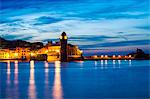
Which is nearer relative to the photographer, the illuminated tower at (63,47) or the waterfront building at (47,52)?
the illuminated tower at (63,47)

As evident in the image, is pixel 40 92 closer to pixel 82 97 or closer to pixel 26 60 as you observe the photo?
pixel 82 97

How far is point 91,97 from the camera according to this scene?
14.5m

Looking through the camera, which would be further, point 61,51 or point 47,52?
point 47,52

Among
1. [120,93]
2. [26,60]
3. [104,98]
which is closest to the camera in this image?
[104,98]

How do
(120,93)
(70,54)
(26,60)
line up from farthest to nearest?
(26,60), (70,54), (120,93)

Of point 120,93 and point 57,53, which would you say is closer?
point 120,93

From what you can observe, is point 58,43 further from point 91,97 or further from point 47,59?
point 91,97

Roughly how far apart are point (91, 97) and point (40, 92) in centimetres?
209

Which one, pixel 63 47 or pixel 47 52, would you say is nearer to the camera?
pixel 63 47

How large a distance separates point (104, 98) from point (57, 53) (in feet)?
279

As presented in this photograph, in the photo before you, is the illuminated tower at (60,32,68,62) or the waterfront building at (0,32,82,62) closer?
the illuminated tower at (60,32,68,62)

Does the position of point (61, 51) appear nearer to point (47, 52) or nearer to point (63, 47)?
point (63, 47)

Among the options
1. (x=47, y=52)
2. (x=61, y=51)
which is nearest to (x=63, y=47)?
(x=61, y=51)

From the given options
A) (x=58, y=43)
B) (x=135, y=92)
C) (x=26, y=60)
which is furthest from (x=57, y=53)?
(x=135, y=92)
